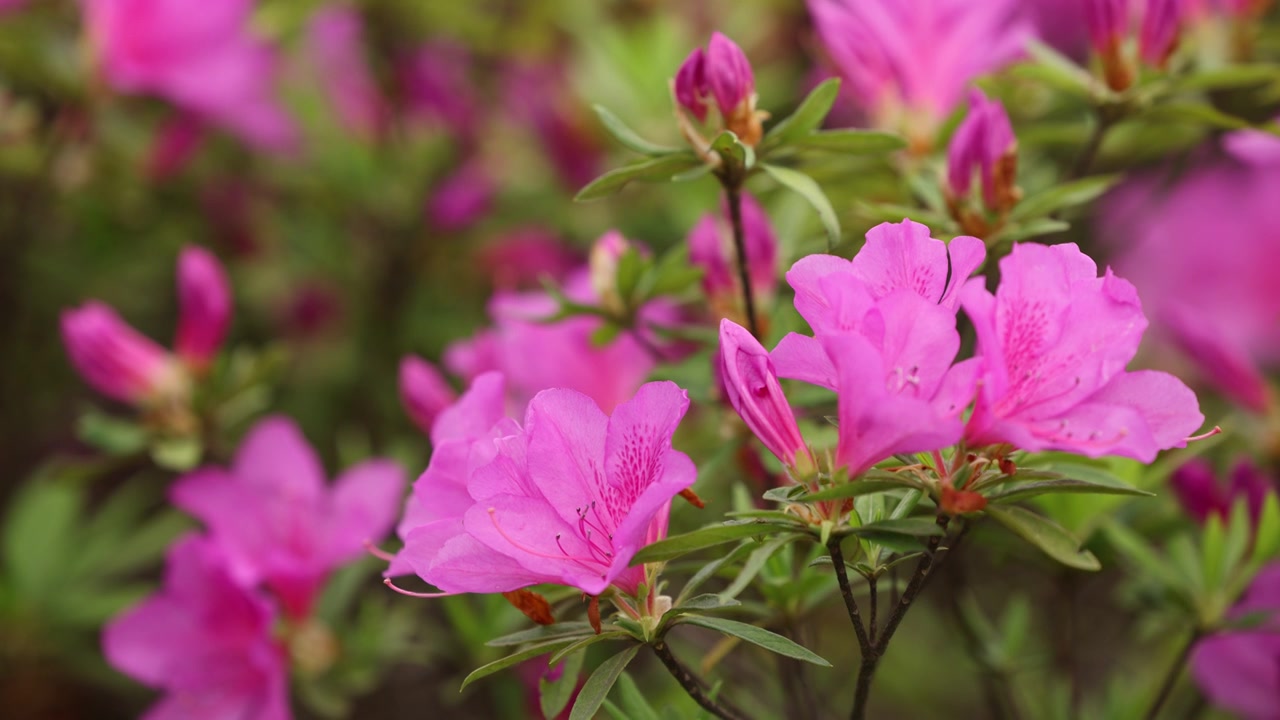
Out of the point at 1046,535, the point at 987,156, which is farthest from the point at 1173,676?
the point at 987,156

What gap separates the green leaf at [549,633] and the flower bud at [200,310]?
2.61ft

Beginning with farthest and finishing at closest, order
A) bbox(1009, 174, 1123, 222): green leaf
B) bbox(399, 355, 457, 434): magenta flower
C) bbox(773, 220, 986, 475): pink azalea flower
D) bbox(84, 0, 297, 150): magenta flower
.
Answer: bbox(84, 0, 297, 150): magenta flower < bbox(399, 355, 457, 434): magenta flower < bbox(1009, 174, 1123, 222): green leaf < bbox(773, 220, 986, 475): pink azalea flower

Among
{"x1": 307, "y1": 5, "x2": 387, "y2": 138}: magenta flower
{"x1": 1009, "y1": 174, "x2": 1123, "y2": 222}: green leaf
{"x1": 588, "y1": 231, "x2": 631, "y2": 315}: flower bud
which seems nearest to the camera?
{"x1": 1009, "y1": 174, "x2": 1123, "y2": 222}: green leaf

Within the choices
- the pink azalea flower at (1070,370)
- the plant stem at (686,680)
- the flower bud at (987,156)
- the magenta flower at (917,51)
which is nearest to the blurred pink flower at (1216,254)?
the magenta flower at (917,51)

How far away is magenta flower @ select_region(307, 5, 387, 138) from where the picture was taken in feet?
7.38

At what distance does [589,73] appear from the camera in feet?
6.88

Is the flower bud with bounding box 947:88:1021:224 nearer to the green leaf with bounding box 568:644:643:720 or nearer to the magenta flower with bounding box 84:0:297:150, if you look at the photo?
the green leaf with bounding box 568:644:643:720

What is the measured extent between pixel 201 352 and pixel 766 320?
0.76 meters

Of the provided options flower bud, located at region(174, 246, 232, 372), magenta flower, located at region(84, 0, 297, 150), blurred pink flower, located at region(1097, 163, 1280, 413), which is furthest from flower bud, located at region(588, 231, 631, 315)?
blurred pink flower, located at region(1097, 163, 1280, 413)

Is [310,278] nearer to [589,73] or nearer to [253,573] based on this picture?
A: [589,73]

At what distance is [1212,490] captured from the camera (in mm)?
1247

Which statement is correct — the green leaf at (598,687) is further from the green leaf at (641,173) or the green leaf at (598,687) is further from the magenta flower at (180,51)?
the magenta flower at (180,51)

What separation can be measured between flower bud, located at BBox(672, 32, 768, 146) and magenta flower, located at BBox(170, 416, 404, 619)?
64 centimetres

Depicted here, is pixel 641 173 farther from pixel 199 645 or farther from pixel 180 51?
pixel 180 51
